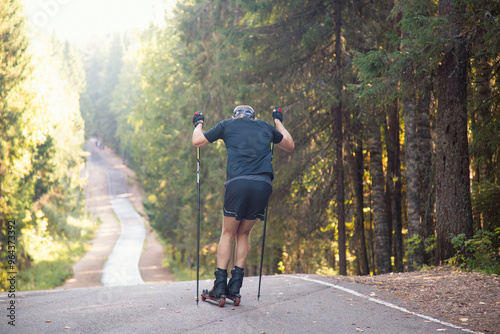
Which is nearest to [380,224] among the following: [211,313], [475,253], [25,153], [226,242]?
[475,253]

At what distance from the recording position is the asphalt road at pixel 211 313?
5.27 metres

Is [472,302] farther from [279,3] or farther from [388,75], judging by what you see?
[279,3]

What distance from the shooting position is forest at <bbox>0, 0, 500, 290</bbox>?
9.58m

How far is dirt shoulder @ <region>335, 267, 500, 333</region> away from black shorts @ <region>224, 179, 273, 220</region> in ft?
7.57

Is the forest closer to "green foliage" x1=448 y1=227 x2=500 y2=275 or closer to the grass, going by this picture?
"green foliage" x1=448 y1=227 x2=500 y2=275

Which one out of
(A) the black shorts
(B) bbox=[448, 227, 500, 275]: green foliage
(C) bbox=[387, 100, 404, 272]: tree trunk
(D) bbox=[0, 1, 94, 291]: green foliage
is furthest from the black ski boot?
(D) bbox=[0, 1, 94, 291]: green foliage

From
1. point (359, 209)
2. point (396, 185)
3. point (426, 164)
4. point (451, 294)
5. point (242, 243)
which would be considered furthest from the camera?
point (396, 185)

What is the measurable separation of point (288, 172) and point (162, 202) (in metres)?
26.0

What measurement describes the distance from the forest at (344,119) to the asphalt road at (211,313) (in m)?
3.64

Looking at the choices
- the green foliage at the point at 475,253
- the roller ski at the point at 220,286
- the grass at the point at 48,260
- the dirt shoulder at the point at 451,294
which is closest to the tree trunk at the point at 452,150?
the green foliage at the point at 475,253

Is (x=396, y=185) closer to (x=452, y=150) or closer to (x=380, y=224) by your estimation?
(x=380, y=224)

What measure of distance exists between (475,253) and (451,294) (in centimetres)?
269

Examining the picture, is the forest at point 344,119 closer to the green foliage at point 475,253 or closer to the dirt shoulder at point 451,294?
the green foliage at point 475,253

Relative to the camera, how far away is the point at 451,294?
7.05 metres
